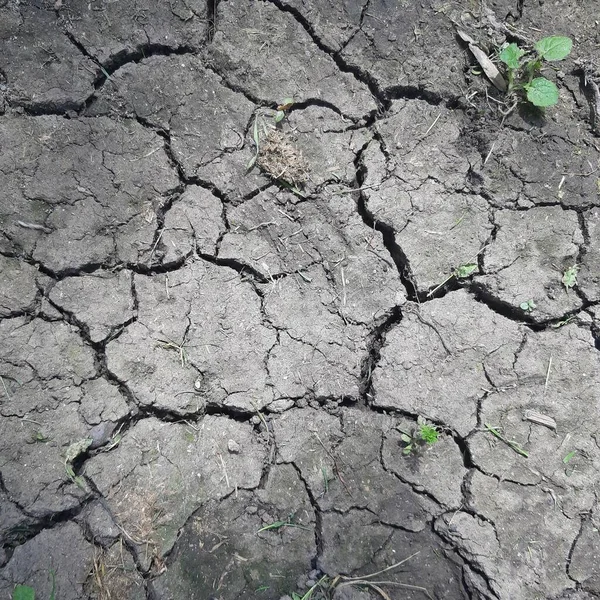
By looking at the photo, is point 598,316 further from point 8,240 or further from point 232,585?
point 8,240

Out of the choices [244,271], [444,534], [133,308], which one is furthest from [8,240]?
[444,534]

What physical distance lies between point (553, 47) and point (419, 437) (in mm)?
1922

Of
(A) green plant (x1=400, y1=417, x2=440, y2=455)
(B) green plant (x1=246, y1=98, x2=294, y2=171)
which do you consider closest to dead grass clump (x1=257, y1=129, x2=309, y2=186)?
(B) green plant (x1=246, y1=98, x2=294, y2=171)

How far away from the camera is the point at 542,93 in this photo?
8.69 ft

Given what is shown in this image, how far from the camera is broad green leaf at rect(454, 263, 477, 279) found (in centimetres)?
254

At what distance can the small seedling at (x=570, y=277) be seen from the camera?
255 centimetres

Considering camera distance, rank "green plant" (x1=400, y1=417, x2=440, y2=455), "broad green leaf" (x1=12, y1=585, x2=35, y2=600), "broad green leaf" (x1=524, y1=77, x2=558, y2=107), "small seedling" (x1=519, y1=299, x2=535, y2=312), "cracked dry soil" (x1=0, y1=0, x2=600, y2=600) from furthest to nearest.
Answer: "broad green leaf" (x1=524, y1=77, x2=558, y2=107)
"small seedling" (x1=519, y1=299, x2=535, y2=312)
"green plant" (x1=400, y1=417, x2=440, y2=455)
"cracked dry soil" (x1=0, y1=0, x2=600, y2=600)
"broad green leaf" (x1=12, y1=585, x2=35, y2=600)

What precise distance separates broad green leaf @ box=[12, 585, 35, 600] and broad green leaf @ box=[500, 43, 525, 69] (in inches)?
118

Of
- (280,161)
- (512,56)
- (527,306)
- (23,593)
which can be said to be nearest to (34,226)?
(280,161)

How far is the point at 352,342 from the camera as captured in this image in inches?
95.7

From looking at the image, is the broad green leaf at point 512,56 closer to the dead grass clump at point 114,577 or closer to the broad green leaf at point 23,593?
the dead grass clump at point 114,577

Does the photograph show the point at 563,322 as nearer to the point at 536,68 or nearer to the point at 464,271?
the point at 464,271

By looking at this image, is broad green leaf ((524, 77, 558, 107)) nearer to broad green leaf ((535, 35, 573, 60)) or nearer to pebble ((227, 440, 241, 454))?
broad green leaf ((535, 35, 573, 60))

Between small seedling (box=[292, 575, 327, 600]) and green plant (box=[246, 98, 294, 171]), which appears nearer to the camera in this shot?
small seedling (box=[292, 575, 327, 600])
